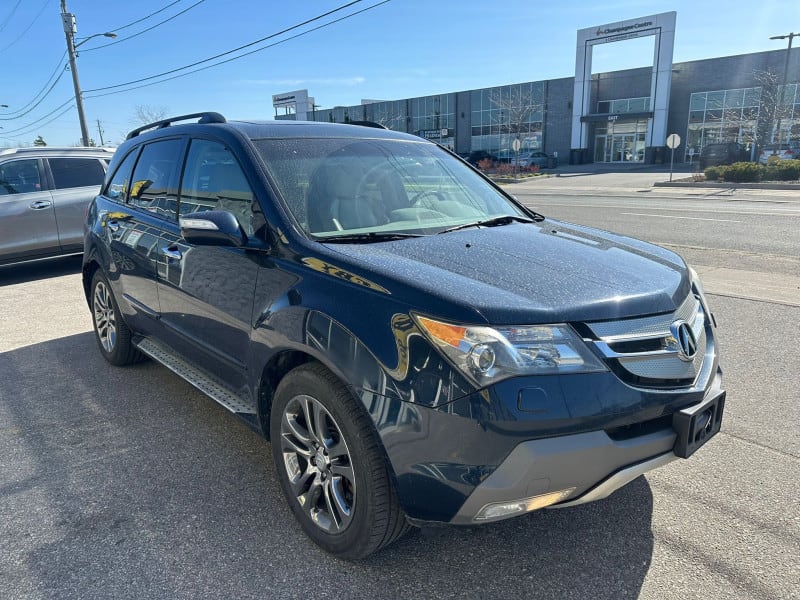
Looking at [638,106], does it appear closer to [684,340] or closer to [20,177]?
[20,177]

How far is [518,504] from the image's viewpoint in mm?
2051

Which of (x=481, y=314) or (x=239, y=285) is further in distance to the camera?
(x=239, y=285)

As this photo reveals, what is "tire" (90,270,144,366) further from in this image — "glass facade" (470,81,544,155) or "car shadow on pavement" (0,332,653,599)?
"glass facade" (470,81,544,155)

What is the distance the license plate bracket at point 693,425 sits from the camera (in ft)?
7.30

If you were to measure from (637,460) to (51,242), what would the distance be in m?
8.85

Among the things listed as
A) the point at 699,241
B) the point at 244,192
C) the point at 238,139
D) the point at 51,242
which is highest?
the point at 238,139

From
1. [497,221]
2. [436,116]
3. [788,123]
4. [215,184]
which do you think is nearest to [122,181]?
[215,184]

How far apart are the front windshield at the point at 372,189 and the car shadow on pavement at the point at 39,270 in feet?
24.1

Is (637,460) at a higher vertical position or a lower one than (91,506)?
higher

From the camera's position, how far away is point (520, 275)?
7.84ft

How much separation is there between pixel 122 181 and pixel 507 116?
5670 centimetres

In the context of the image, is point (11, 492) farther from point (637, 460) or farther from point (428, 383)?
point (637, 460)

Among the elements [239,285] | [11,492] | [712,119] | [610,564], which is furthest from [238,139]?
[712,119]

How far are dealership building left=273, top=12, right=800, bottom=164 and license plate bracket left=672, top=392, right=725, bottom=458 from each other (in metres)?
41.3
